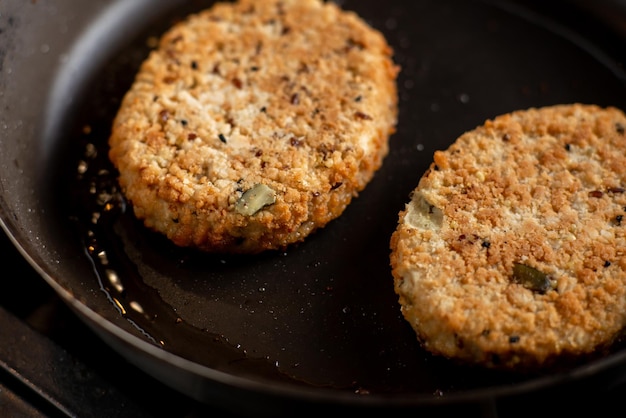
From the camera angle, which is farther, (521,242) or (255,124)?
(255,124)

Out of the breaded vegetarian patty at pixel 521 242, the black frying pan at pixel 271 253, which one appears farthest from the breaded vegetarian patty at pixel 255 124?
the breaded vegetarian patty at pixel 521 242

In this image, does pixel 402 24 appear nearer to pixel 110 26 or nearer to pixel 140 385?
pixel 110 26

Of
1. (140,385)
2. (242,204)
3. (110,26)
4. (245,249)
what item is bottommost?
(140,385)

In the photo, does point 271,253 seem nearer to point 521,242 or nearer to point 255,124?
point 255,124

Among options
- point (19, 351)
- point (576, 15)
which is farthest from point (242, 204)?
point (576, 15)

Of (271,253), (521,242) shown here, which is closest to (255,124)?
(271,253)

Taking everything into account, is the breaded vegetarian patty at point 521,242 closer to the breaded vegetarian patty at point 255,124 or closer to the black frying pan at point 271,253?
the black frying pan at point 271,253
